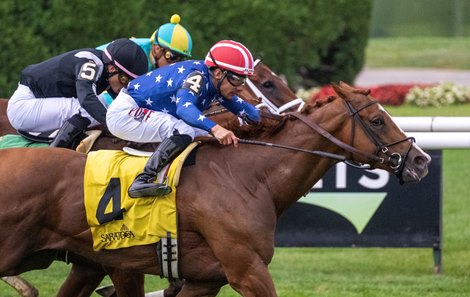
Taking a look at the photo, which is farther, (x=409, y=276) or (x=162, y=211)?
(x=409, y=276)

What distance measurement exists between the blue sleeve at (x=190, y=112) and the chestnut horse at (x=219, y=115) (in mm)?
511

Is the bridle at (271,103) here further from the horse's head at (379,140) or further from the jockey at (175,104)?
the horse's head at (379,140)

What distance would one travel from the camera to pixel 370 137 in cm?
644

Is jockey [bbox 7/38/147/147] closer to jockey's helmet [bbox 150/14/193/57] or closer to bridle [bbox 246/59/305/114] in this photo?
jockey's helmet [bbox 150/14/193/57]

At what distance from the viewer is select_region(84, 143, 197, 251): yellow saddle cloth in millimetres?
6363

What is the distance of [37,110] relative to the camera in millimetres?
7402

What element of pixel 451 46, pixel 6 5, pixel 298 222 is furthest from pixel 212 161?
pixel 451 46

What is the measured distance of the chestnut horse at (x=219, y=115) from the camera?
726 centimetres

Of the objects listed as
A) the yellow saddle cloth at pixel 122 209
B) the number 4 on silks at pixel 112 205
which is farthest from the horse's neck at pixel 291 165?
the number 4 on silks at pixel 112 205

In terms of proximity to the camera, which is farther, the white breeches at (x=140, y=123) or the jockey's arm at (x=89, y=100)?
the jockey's arm at (x=89, y=100)

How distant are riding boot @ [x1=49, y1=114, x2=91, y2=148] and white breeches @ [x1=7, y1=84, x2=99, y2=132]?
16 centimetres

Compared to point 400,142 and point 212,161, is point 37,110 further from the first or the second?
point 400,142

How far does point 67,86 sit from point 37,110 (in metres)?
0.26

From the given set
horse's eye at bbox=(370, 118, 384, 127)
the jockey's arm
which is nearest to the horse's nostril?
horse's eye at bbox=(370, 118, 384, 127)
